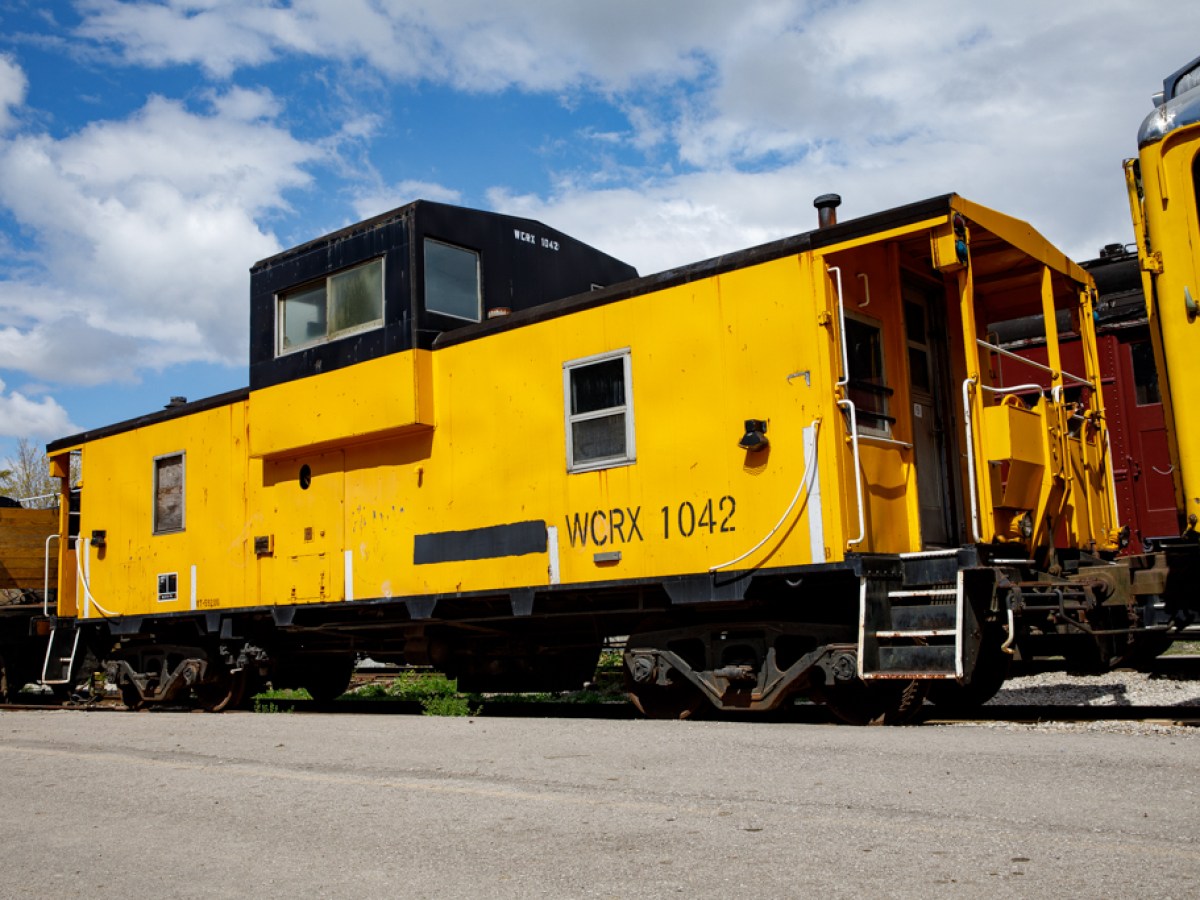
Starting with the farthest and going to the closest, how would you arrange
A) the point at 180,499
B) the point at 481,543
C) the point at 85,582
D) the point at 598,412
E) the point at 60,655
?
the point at 60,655
the point at 85,582
the point at 180,499
the point at 481,543
the point at 598,412

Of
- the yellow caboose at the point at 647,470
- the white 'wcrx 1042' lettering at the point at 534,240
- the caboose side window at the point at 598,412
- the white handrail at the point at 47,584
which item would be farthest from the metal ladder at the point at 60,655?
the caboose side window at the point at 598,412

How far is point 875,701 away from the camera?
8320 mm

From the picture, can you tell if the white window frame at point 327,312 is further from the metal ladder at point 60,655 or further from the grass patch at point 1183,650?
the grass patch at point 1183,650

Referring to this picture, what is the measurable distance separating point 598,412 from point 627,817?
4864mm

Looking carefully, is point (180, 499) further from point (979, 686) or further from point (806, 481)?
point (979, 686)

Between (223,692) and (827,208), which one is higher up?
(827,208)

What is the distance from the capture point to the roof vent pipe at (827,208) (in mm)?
9008

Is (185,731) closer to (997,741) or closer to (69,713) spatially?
(69,713)

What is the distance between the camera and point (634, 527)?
29.9 ft

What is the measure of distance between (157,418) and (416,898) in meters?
10.8

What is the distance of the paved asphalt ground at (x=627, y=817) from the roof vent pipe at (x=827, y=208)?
12.7 ft

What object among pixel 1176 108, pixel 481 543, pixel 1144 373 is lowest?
pixel 481 543

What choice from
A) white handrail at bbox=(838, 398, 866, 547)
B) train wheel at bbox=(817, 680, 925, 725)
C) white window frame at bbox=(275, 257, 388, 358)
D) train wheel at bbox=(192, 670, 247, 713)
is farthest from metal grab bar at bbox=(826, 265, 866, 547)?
train wheel at bbox=(192, 670, 247, 713)

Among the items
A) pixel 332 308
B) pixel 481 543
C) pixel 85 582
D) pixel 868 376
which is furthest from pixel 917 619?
pixel 85 582
